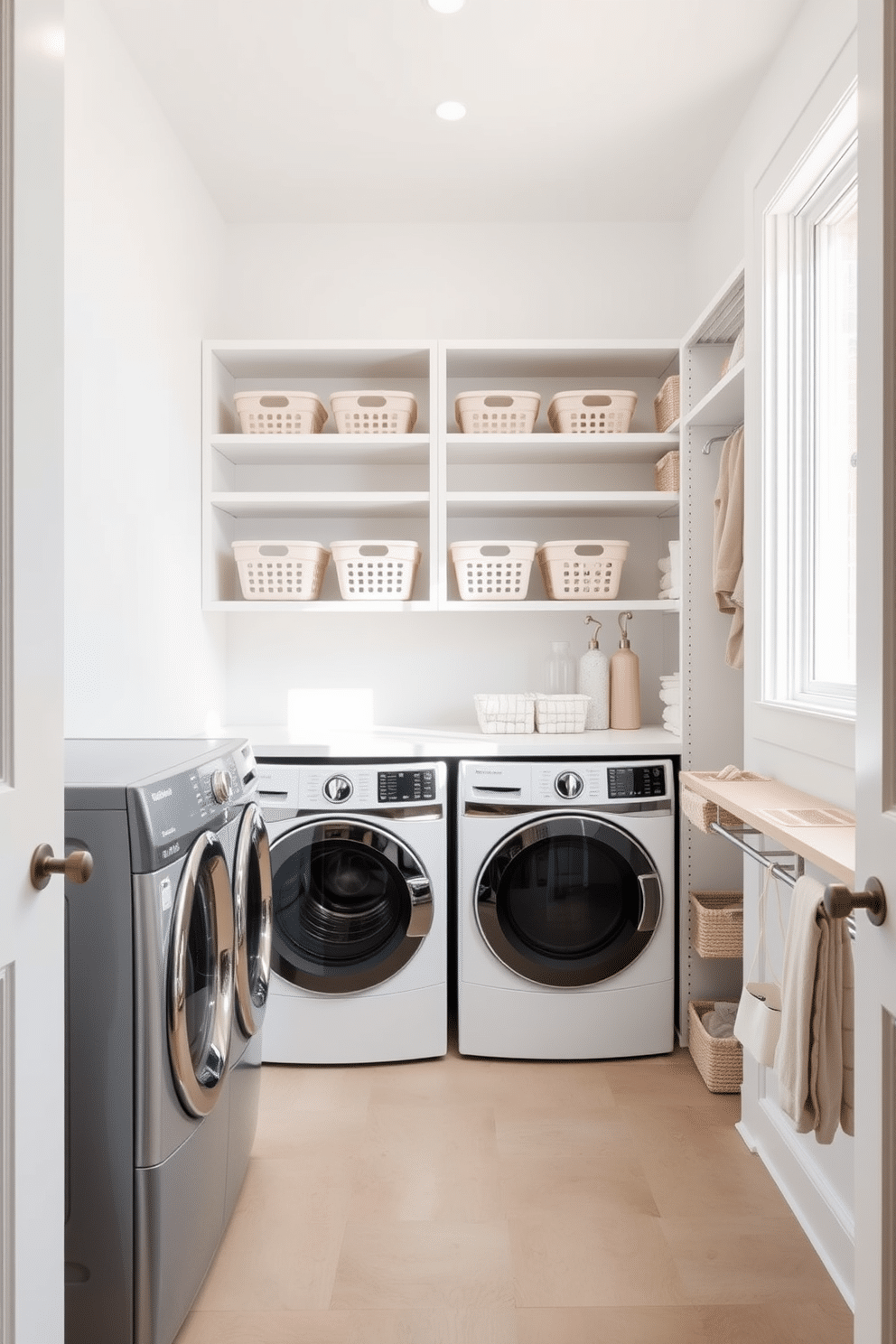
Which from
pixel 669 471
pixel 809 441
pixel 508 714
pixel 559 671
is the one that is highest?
pixel 669 471

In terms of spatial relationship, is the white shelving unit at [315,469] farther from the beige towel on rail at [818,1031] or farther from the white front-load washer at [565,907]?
the beige towel on rail at [818,1031]

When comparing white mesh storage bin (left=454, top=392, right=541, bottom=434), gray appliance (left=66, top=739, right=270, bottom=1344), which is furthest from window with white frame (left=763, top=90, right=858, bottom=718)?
gray appliance (left=66, top=739, right=270, bottom=1344)

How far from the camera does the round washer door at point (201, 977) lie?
1418 mm

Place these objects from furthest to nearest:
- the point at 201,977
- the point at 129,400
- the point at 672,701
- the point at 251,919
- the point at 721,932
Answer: the point at 672,701 < the point at 721,932 < the point at 129,400 < the point at 251,919 < the point at 201,977

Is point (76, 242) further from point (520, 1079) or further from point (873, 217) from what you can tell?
point (520, 1079)

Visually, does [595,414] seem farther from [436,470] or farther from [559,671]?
[559,671]

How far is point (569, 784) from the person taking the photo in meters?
2.59

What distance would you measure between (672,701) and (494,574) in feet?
2.32

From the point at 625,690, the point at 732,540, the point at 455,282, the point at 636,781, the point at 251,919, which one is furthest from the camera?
the point at 455,282

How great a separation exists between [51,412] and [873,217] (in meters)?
0.91

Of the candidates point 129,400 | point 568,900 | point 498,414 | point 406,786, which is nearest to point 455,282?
point 498,414

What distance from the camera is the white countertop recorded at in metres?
2.62

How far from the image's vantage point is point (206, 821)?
1.59 m

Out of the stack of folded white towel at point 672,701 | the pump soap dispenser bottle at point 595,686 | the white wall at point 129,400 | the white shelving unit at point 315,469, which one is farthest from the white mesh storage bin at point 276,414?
the stack of folded white towel at point 672,701
